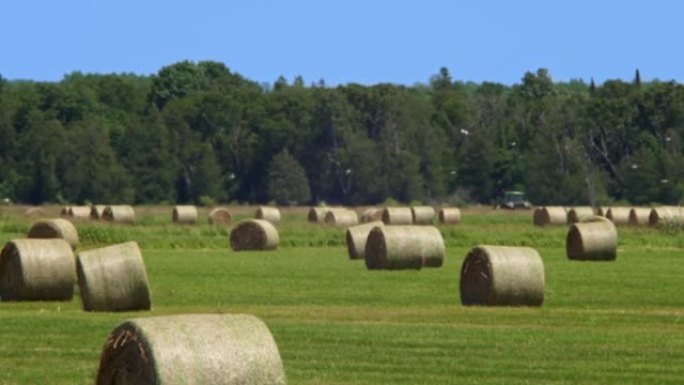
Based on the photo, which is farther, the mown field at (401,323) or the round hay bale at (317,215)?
the round hay bale at (317,215)

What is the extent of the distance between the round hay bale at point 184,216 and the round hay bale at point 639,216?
21.2 meters

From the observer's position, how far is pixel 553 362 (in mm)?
25891

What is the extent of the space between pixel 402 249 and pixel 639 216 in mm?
45521

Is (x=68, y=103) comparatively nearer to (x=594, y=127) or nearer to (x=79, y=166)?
(x=79, y=166)

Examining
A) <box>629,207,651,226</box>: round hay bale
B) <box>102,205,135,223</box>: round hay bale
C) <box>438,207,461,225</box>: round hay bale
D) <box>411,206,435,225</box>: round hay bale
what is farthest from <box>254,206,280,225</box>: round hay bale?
<box>629,207,651,226</box>: round hay bale

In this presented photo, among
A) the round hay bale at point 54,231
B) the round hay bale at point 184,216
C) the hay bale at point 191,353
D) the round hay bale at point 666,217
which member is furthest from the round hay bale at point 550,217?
the hay bale at point 191,353

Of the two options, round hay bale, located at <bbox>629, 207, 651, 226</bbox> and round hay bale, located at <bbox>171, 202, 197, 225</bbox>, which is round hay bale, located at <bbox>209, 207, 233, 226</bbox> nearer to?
round hay bale, located at <bbox>171, 202, 197, 225</bbox>

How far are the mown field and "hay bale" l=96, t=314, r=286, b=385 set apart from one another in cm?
338

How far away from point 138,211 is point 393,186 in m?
51.7

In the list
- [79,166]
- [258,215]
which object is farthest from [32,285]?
[79,166]

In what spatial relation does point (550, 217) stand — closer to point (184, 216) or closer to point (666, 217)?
point (666, 217)

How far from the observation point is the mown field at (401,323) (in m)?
24.9

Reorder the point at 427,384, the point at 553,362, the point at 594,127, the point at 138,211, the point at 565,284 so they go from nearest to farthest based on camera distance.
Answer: the point at 427,384
the point at 553,362
the point at 565,284
the point at 138,211
the point at 594,127

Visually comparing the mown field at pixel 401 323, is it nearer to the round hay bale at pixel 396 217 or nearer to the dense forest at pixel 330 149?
the round hay bale at pixel 396 217
